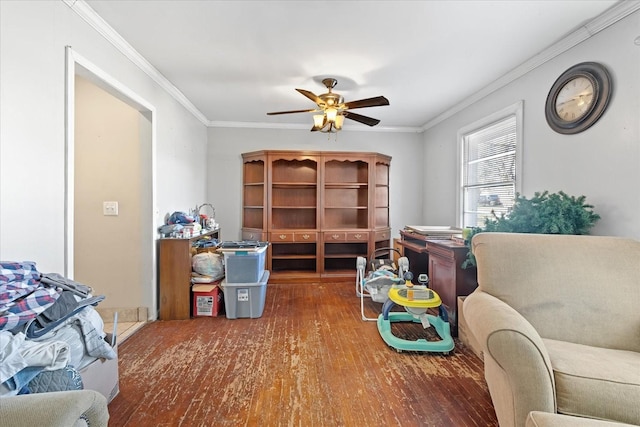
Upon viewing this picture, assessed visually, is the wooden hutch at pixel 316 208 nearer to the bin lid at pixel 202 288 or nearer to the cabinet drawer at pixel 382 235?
the cabinet drawer at pixel 382 235

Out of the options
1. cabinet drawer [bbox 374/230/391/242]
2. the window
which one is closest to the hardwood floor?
the window

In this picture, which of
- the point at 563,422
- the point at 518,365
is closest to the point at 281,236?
the point at 518,365

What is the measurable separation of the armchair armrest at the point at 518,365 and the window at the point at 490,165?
5.62 ft

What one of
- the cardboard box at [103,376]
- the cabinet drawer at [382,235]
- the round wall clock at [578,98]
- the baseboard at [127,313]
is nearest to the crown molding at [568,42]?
the round wall clock at [578,98]

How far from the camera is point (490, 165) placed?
3369 millimetres

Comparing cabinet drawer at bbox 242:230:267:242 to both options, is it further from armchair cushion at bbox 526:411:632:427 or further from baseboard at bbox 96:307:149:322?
armchair cushion at bbox 526:411:632:427

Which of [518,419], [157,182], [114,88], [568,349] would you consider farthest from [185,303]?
[568,349]

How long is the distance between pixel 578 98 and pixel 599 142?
393 mm

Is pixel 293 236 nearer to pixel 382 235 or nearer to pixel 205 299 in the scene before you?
pixel 382 235

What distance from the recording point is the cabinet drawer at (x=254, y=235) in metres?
4.48

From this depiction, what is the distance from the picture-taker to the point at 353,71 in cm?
289

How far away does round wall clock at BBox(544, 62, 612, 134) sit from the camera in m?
2.06

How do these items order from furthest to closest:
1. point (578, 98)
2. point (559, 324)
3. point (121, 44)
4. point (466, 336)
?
1. point (466, 336)
2. point (121, 44)
3. point (578, 98)
4. point (559, 324)

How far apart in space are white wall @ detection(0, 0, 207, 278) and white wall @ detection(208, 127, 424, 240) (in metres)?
2.54
